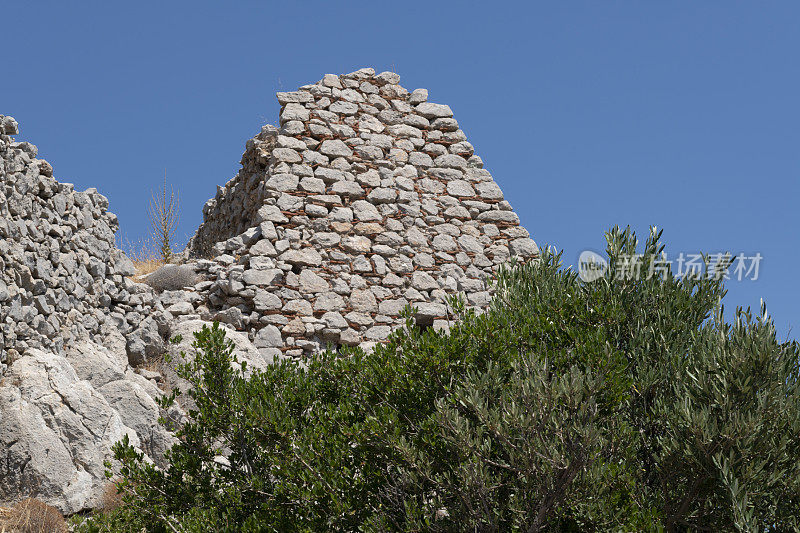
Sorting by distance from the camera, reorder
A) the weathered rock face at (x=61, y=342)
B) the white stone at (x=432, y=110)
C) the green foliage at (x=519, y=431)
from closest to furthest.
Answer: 1. the green foliage at (x=519, y=431)
2. the weathered rock face at (x=61, y=342)
3. the white stone at (x=432, y=110)

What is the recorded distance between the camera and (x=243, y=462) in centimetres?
625

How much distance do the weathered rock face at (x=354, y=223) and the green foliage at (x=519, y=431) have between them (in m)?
3.57

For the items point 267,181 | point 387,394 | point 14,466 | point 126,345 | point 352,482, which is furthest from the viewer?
point 267,181

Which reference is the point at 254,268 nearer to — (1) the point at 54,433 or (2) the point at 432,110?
(1) the point at 54,433

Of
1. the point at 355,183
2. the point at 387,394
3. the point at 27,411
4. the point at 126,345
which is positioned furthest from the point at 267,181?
the point at 387,394

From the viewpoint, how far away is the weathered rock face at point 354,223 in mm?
10258

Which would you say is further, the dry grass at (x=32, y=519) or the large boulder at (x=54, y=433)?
the large boulder at (x=54, y=433)

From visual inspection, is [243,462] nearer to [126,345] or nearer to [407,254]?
[126,345]

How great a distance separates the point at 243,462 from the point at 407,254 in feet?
17.6

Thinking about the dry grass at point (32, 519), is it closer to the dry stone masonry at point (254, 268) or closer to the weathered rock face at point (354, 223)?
the dry stone masonry at point (254, 268)

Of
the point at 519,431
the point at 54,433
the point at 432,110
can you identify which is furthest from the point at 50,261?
the point at 432,110

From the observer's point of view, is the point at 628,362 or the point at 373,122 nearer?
the point at 628,362

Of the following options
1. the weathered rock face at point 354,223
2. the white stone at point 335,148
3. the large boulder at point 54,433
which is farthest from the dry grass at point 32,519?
the white stone at point 335,148

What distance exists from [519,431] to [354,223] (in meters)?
6.34
